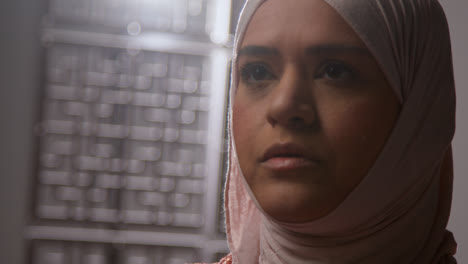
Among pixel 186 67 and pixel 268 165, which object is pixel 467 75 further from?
pixel 186 67

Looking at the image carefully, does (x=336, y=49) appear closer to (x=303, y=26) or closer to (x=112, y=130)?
(x=303, y=26)

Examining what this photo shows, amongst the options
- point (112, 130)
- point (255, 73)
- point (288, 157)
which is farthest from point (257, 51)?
point (112, 130)

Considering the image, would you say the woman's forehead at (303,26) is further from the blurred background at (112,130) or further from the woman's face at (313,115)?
the blurred background at (112,130)

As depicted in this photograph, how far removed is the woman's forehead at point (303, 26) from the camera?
0.51 metres

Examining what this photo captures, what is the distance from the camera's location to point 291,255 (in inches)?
22.0

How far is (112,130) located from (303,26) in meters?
1.41

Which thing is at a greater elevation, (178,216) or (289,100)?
(289,100)

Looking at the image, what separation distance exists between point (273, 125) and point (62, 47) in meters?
1.52

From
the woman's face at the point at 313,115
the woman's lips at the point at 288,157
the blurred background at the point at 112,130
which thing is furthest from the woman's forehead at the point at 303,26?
the blurred background at the point at 112,130

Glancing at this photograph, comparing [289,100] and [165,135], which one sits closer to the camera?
[289,100]

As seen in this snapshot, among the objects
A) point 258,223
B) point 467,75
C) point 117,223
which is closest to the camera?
point 258,223

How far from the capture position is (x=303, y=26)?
1.69 ft

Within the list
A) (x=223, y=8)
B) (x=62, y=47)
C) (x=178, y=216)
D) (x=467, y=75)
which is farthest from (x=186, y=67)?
(x=467, y=75)

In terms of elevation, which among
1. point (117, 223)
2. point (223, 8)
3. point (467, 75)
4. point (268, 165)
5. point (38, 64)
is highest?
point (223, 8)
